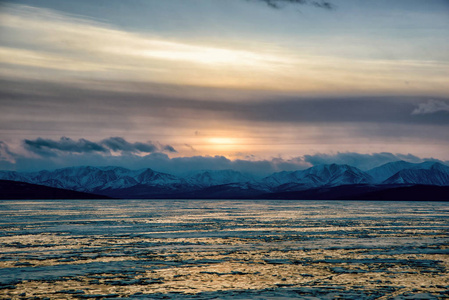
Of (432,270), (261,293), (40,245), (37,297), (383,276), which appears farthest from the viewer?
(40,245)

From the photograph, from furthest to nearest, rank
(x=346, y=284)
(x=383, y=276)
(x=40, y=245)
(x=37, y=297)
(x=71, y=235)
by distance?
(x=71, y=235)
(x=40, y=245)
(x=383, y=276)
(x=346, y=284)
(x=37, y=297)

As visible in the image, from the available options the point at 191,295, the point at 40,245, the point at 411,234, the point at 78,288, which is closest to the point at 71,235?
the point at 40,245

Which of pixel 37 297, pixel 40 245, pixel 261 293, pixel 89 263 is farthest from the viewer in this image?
pixel 40 245

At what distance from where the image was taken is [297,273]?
29234 mm

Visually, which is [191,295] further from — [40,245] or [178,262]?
[40,245]

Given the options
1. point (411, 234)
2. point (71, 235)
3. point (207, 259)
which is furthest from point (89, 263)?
point (411, 234)

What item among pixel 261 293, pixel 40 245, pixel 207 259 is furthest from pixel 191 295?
pixel 40 245

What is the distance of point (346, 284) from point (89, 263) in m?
16.7

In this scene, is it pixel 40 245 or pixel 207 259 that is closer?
pixel 207 259

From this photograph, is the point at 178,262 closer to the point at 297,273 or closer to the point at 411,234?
the point at 297,273

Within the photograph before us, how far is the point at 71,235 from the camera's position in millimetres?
52844

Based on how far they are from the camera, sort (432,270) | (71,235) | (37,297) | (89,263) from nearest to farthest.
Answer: (37,297) < (432,270) < (89,263) < (71,235)

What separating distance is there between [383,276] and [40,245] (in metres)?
28.9

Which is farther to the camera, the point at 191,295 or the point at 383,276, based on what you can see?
the point at 383,276
